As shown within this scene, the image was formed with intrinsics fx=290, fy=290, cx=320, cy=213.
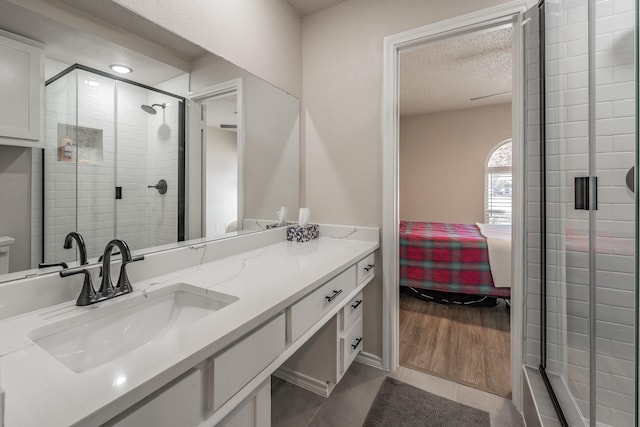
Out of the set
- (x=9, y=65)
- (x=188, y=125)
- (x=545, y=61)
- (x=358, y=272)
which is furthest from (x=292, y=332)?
(x=545, y=61)

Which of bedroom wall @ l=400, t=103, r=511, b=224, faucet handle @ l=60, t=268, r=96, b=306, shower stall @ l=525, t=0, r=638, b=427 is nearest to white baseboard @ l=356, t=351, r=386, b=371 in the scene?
shower stall @ l=525, t=0, r=638, b=427

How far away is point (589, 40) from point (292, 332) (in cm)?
177

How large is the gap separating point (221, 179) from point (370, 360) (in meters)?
1.47

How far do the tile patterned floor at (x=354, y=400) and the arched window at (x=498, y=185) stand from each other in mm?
3758

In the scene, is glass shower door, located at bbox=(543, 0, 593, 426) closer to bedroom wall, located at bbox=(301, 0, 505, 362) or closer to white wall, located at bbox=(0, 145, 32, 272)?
bedroom wall, located at bbox=(301, 0, 505, 362)

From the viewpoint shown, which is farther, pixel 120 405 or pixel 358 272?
pixel 358 272

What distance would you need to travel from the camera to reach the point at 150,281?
108 cm

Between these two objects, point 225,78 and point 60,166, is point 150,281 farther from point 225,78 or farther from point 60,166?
point 225,78

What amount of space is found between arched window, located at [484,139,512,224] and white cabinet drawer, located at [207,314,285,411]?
15.9ft

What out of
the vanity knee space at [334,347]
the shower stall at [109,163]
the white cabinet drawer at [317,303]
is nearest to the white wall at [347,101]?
the vanity knee space at [334,347]

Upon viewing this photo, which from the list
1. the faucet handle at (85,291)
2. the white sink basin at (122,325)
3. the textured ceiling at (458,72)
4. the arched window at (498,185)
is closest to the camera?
the white sink basin at (122,325)

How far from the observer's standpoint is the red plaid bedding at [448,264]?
9.32 feet

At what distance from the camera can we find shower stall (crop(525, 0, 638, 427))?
1194mm

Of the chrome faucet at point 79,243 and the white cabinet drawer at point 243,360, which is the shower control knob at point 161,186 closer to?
the chrome faucet at point 79,243
